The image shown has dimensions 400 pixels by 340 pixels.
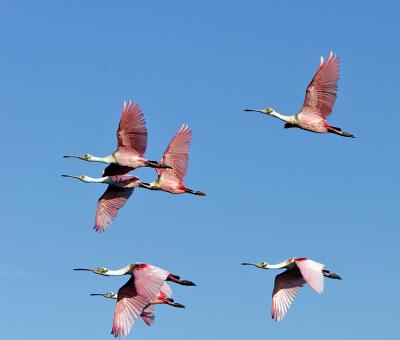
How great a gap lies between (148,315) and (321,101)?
26.3 ft

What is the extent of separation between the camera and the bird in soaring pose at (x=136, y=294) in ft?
128

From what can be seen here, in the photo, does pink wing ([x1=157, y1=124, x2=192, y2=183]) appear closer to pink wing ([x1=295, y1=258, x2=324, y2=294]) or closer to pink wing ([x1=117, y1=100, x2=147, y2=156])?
pink wing ([x1=117, y1=100, x2=147, y2=156])

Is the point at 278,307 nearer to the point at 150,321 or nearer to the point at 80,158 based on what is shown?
the point at 150,321

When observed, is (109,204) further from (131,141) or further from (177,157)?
(131,141)

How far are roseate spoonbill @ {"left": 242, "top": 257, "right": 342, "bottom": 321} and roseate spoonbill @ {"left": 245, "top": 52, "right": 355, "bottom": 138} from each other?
3.79m

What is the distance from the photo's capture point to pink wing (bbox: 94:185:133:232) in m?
46.0

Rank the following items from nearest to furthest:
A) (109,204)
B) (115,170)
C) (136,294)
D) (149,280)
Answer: (149,280) < (136,294) < (115,170) < (109,204)

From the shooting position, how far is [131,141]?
136 ft

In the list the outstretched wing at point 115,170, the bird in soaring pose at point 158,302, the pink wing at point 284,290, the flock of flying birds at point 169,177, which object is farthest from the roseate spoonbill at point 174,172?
the pink wing at point 284,290

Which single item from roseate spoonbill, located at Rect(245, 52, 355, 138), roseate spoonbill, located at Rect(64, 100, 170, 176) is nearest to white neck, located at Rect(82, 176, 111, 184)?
roseate spoonbill, located at Rect(64, 100, 170, 176)

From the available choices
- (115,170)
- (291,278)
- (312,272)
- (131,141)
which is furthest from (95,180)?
(312,272)

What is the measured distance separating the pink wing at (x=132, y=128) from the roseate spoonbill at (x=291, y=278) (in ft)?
17.3

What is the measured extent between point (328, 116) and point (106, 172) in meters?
7.07

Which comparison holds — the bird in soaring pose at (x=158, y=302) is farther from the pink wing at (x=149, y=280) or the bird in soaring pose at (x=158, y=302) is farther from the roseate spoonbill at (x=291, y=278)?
the roseate spoonbill at (x=291, y=278)
